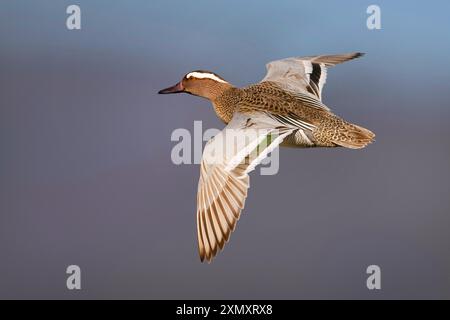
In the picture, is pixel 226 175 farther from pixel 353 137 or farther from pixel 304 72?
pixel 304 72

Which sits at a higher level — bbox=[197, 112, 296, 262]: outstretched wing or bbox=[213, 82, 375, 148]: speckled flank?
bbox=[213, 82, 375, 148]: speckled flank

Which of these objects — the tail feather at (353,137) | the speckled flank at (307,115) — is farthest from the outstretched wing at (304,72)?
the tail feather at (353,137)

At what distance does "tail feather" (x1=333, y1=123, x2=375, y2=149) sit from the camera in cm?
208

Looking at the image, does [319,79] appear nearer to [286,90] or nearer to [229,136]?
[286,90]

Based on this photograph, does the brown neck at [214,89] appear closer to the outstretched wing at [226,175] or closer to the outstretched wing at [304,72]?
the outstretched wing at [304,72]

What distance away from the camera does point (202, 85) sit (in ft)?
8.02

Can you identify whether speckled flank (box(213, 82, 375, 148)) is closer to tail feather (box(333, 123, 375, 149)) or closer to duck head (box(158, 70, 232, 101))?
tail feather (box(333, 123, 375, 149))

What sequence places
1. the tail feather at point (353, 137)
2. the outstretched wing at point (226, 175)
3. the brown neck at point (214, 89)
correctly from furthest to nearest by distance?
the brown neck at point (214, 89) → the tail feather at point (353, 137) → the outstretched wing at point (226, 175)

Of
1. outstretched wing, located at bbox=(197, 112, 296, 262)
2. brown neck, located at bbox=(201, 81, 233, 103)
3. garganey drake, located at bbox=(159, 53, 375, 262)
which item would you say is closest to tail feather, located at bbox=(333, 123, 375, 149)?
garganey drake, located at bbox=(159, 53, 375, 262)

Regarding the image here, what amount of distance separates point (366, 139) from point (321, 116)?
17 centimetres

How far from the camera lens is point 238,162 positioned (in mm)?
1783

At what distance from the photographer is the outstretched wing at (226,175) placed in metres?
1.73

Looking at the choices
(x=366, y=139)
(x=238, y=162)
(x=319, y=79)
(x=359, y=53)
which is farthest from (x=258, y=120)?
(x=359, y=53)

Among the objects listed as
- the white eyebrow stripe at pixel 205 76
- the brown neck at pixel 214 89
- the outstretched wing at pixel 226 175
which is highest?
the white eyebrow stripe at pixel 205 76
